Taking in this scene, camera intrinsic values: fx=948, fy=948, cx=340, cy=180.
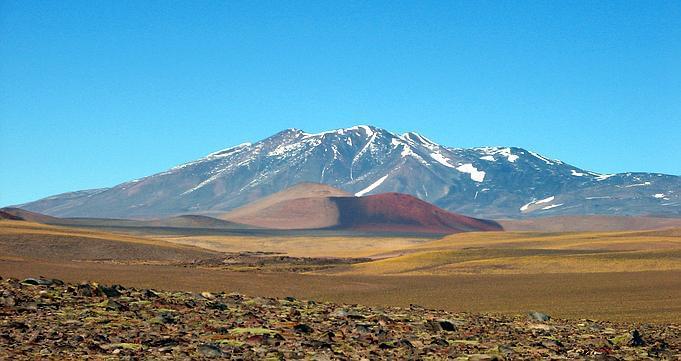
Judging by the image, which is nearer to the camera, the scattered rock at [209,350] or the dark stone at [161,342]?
the scattered rock at [209,350]

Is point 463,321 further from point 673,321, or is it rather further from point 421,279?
point 421,279

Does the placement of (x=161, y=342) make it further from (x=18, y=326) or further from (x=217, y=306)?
(x=217, y=306)

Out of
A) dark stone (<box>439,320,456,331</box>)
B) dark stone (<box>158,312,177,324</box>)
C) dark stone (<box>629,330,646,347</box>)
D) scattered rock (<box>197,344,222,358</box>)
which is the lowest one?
dark stone (<box>629,330,646,347</box>)

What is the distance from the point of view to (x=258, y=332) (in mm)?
17703

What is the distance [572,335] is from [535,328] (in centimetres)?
124

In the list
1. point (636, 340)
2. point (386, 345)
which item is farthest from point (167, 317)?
point (636, 340)

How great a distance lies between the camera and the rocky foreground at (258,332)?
15.7m

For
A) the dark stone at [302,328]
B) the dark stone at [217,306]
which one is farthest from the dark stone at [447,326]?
the dark stone at [217,306]

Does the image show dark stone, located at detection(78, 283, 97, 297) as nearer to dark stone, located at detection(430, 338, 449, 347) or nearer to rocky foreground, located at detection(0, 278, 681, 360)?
rocky foreground, located at detection(0, 278, 681, 360)

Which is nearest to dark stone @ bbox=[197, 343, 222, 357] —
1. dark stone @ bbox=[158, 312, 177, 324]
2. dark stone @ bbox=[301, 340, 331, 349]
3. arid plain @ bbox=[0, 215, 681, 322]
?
dark stone @ bbox=[301, 340, 331, 349]

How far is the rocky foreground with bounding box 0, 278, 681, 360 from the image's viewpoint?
51.6ft

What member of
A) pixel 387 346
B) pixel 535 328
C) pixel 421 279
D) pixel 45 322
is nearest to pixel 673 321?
pixel 535 328

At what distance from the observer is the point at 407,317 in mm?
21531

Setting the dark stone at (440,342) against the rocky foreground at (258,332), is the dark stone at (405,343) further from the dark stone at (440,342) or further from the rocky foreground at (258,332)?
the dark stone at (440,342)
